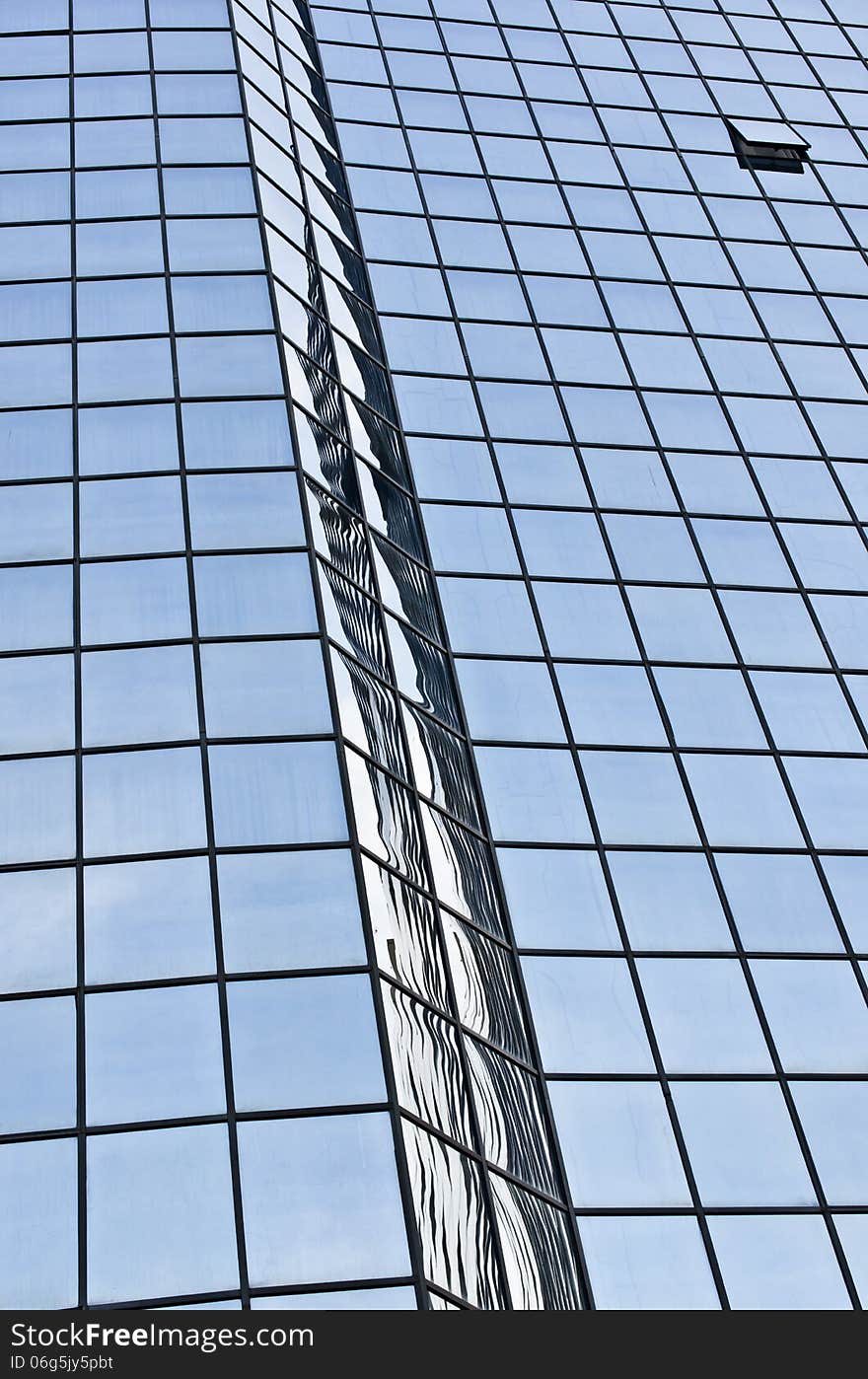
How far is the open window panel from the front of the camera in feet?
159

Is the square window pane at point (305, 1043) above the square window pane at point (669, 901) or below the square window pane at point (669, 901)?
below

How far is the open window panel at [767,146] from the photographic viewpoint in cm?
4856

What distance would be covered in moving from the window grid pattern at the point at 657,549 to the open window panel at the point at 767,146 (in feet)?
2.19

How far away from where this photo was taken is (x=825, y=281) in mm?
44844

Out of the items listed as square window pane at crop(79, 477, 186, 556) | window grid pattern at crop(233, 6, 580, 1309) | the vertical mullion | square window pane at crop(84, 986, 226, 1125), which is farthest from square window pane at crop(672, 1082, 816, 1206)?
square window pane at crop(79, 477, 186, 556)

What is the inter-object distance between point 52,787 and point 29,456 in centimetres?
831

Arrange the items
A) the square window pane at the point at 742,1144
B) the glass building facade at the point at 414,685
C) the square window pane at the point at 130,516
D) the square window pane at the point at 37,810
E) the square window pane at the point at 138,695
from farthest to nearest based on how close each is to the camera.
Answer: the square window pane at the point at 130,516 → the square window pane at the point at 138,695 → the square window pane at the point at 742,1144 → the square window pane at the point at 37,810 → the glass building facade at the point at 414,685

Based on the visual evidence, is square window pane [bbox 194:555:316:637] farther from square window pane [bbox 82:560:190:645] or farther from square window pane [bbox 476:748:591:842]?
square window pane [bbox 476:748:591:842]

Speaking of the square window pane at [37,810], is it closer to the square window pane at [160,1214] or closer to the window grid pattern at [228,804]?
the window grid pattern at [228,804]

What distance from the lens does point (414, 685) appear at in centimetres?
3009

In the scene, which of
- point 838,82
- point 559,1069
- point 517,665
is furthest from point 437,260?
point 559,1069

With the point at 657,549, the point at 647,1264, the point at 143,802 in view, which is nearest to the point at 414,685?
the point at 143,802

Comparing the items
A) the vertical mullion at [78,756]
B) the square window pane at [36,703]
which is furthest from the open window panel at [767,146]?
the square window pane at [36,703]

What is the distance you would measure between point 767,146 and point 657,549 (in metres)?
19.3
